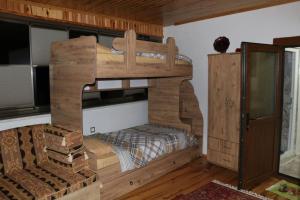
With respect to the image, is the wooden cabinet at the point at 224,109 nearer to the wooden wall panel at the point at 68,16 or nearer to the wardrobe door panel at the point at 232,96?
the wardrobe door panel at the point at 232,96

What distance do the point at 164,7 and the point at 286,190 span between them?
2803mm

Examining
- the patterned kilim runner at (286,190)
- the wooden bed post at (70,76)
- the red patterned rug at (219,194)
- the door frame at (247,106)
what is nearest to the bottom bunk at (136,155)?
the wooden bed post at (70,76)

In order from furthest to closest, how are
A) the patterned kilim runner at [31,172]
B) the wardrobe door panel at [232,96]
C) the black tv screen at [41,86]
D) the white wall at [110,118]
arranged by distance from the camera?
the wardrobe door panel at [232,96]
the black tv screen at [41,86]
the white wall at [110,118]
the patterned kilim runner at [31,172]

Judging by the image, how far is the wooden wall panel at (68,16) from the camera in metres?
2.89

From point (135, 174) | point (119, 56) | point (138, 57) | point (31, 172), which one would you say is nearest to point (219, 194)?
point (135, 174)

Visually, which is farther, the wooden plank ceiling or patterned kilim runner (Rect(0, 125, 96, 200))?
the wooden plank ceiling

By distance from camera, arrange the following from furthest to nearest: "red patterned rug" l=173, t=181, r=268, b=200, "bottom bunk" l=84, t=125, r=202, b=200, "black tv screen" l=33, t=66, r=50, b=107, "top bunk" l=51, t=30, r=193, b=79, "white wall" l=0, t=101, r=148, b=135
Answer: "black tv screen" l=33, t=66, r=50, b=107 < "white wall" l=0, t=101, r=148, b=135 < "red patterned rug" l=173, t=181, r=268, b=200 < "bottom bunk" l=84, t=125, r=202, b=200 < "top bunk" l=51, t=30, r=193, b=79

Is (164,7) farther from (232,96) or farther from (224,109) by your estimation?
(224,109)

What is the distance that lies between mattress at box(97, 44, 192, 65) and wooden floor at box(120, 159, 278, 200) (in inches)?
61.9

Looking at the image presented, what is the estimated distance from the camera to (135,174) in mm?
3070

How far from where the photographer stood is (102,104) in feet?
12.6

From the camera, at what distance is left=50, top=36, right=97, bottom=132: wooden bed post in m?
2.58

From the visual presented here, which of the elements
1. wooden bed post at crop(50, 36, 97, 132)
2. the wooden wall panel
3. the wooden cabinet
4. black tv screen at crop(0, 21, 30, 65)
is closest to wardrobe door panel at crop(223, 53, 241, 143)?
the wooden cabinet

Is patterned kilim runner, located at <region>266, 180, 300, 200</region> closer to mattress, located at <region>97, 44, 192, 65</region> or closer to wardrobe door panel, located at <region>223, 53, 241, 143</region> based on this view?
wardrobe door panel, located at <region>223, 53, 241, 143</region>
